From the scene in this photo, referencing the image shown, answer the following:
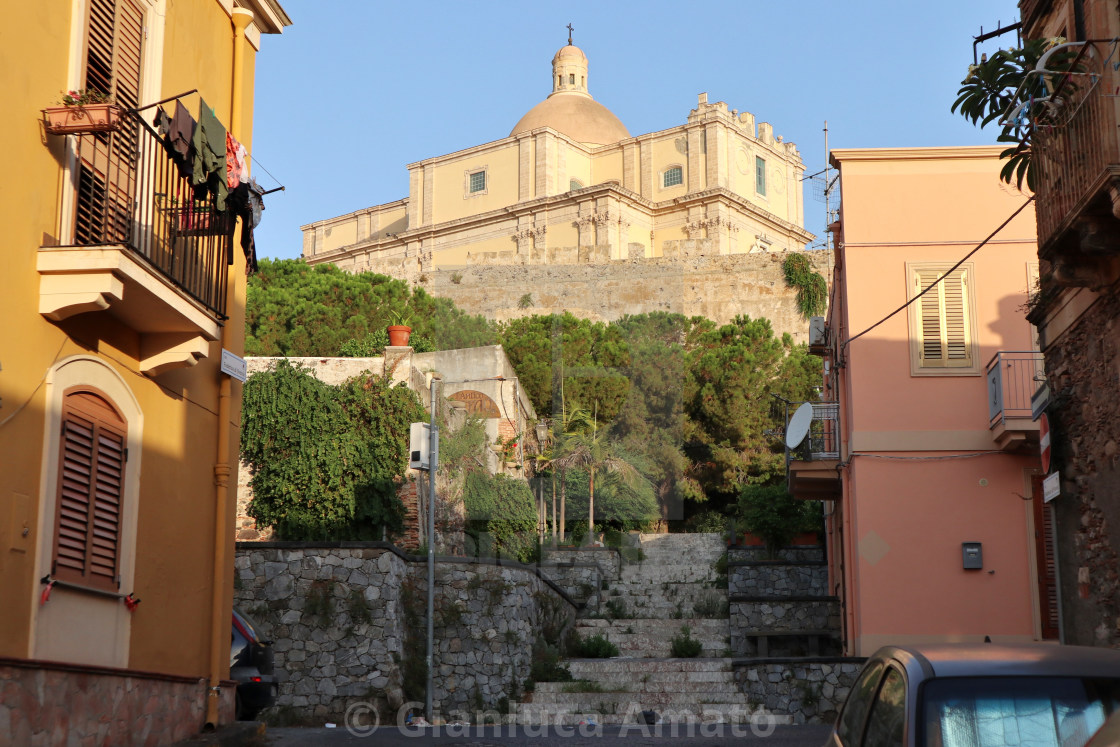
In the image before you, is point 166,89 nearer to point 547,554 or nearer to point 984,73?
point 984,73

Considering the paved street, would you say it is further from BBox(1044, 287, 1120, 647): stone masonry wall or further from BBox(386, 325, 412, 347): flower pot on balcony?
BBox(386, 325, 412, 347): flower pot on balcony

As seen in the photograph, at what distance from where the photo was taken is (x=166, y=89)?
920 cm

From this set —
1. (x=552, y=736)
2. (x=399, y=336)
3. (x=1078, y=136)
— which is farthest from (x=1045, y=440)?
(x=399, y=336)

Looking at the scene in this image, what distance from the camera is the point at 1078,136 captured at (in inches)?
355

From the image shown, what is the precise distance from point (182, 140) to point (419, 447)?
8034mm

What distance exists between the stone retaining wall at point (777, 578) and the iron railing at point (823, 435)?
16.9 feet

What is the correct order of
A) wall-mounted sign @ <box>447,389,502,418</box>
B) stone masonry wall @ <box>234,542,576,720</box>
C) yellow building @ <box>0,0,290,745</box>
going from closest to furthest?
yellow building @ <box>0,0,290,745</box>, stone masonry wall @ <box>234,542,576,720</box>, wall-mounted sign @ <box>447,389,502,418</box>

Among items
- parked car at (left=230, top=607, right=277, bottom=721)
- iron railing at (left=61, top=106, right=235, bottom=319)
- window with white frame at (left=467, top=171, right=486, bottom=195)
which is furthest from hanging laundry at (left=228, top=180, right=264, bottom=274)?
window with white frame at (left=467, top=171, right=486, bottom=195)

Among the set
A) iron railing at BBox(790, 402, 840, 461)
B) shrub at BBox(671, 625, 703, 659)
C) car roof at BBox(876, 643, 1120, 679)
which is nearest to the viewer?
car roof at BBox(876, 643, 1120, 679)

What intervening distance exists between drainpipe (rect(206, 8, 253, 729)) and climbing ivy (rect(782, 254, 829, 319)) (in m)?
39.5

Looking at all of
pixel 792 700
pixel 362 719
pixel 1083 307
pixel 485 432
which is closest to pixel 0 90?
pixel 1083 307

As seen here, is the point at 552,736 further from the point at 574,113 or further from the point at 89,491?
the point at 574,113

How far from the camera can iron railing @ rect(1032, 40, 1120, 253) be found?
844 cm

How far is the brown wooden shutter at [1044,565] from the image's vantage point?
50.8 ft
